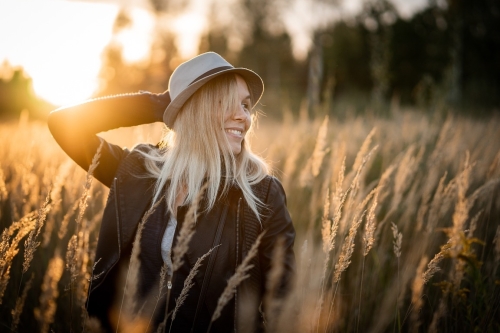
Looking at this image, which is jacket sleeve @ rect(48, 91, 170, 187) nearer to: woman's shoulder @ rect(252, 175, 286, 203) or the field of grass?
the field of grass

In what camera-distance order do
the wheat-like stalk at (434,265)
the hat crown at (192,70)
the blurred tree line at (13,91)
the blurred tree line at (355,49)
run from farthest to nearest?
the blurred tree line at (13,91)
the blurred tree line at (355,49)
the hat crown at (192,70)
the wheat-like stalk at (434,265)

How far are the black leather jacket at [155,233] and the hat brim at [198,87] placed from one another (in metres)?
0.28

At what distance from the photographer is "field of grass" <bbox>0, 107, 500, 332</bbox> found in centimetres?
126

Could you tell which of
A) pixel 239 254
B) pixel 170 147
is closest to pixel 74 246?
pixel 239 254

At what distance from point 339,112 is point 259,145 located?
6.33 metres

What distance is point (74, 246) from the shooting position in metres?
1.23

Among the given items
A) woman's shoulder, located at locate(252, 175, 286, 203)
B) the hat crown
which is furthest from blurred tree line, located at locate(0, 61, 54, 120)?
woman's shoulder, located at locate(252, 175, 286, 203)

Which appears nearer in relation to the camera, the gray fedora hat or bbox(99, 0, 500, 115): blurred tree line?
the gray fedora hat

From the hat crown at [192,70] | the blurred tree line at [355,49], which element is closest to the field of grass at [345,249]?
the hat crown at [192,70]

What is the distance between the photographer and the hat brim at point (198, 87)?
173 centimetres

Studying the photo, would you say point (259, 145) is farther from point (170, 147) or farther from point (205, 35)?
point (205, 35)

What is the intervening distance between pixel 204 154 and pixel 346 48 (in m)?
24.2

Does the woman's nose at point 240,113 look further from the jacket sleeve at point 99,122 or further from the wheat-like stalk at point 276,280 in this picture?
the wheat-like stalk at point 276,280

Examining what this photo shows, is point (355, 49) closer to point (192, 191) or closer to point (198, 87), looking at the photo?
point (198, 87)
